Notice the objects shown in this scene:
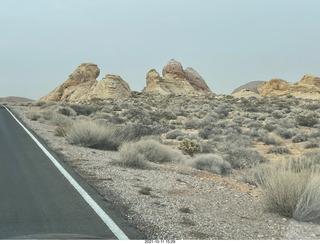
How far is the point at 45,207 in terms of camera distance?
591 centimetres

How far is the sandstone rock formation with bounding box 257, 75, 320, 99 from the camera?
80625mm

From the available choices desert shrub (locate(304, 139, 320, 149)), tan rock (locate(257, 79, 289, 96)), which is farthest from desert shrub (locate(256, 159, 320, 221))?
tan rock (locate(257, 79, 289, 96))

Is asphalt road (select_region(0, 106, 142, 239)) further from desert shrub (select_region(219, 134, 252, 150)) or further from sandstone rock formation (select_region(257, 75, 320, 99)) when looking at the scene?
sandstone rock formation (select_region(257, 75, 320, 99))

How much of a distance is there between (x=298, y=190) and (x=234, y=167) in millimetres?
7438

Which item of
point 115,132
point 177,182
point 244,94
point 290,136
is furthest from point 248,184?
point 244,94

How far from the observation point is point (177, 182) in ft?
29.9

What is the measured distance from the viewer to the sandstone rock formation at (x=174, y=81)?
93500mm

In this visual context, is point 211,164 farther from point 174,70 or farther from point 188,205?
point 174,70

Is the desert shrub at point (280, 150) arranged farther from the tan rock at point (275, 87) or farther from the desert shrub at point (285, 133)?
the tan rock at point (275, 87)

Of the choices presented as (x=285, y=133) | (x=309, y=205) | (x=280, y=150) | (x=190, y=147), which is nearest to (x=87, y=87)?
(x=285, y=133)

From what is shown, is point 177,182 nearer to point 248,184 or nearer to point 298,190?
point 248,184

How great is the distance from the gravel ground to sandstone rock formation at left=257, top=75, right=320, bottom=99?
74129 mm

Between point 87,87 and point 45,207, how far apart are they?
8709cm

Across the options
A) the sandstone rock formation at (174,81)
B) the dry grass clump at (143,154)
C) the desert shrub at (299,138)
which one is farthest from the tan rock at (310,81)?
the dry grass clump at (143,154)
